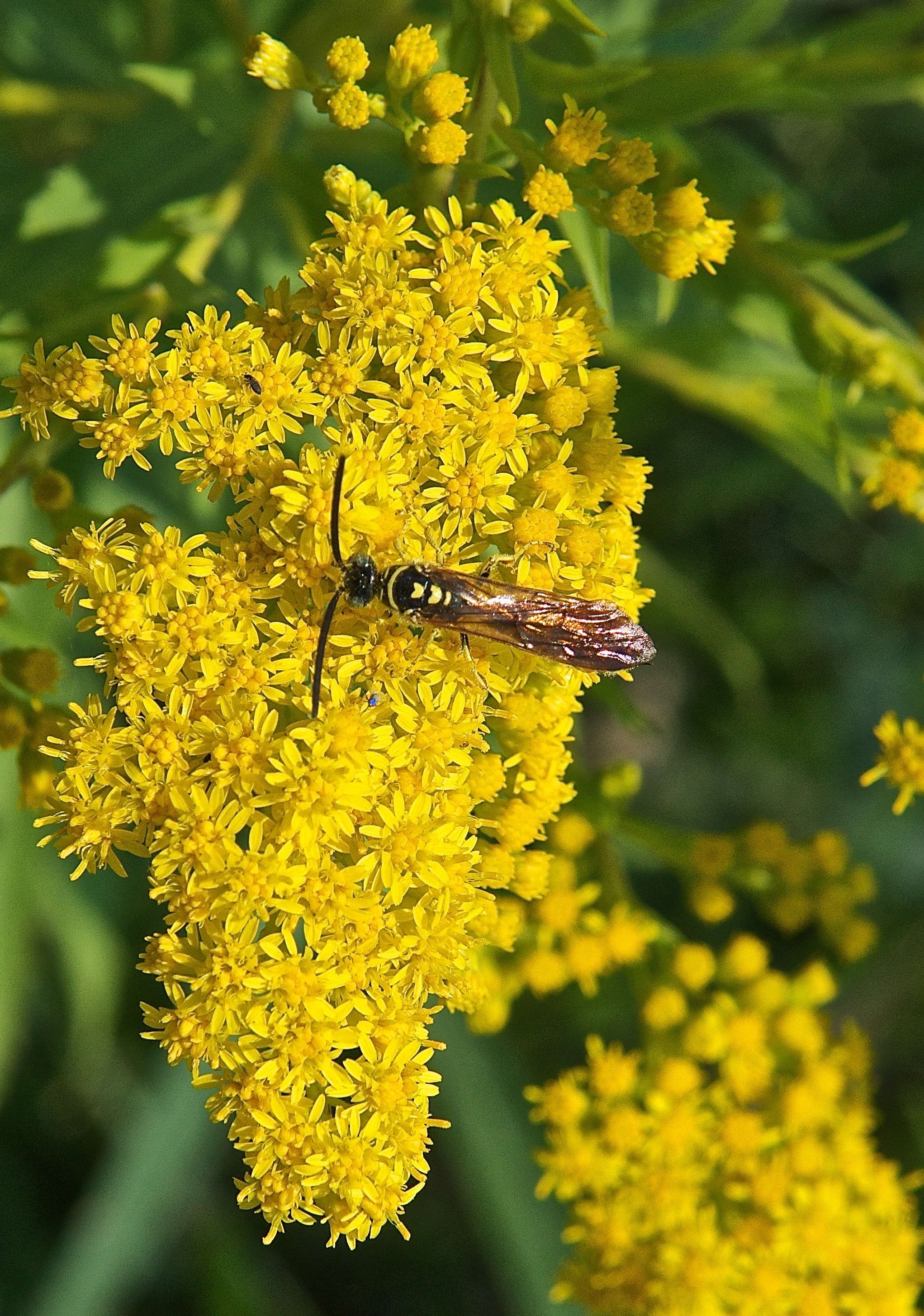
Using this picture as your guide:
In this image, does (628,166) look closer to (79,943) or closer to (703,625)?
(703,625)

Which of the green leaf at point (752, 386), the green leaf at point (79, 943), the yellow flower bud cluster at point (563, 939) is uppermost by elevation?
the green leaf at point (752, 386)

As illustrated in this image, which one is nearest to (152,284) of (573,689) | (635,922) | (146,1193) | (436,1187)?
(573,689)

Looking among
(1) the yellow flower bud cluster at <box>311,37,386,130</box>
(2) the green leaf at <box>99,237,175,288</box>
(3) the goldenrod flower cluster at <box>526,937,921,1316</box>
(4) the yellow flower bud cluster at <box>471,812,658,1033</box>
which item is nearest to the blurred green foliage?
(2) the green leaf at <box>99,237,175,288</box>

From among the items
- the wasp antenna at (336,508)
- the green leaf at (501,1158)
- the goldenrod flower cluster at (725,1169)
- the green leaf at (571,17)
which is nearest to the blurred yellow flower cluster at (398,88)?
the green leaf at (571,17)

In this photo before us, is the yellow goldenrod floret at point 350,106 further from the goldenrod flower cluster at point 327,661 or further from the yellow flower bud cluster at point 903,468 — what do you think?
the yellow flower bud cluster at point 903,468

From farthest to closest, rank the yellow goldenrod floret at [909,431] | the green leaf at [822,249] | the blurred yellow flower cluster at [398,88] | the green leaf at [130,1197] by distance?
the green leaf at [130,1197], the yellow goldenrod floret at [909,431], the green leaf at [822,249], the blurred yellow flower cluster at [398,88]

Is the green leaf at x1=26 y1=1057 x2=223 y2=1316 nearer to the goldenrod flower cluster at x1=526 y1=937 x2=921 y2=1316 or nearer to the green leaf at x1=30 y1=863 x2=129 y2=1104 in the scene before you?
the green leaf at x1=30 y1=863 x2=129 y2=1104

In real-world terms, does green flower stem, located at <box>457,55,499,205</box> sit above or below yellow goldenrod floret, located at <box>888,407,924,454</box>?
above
